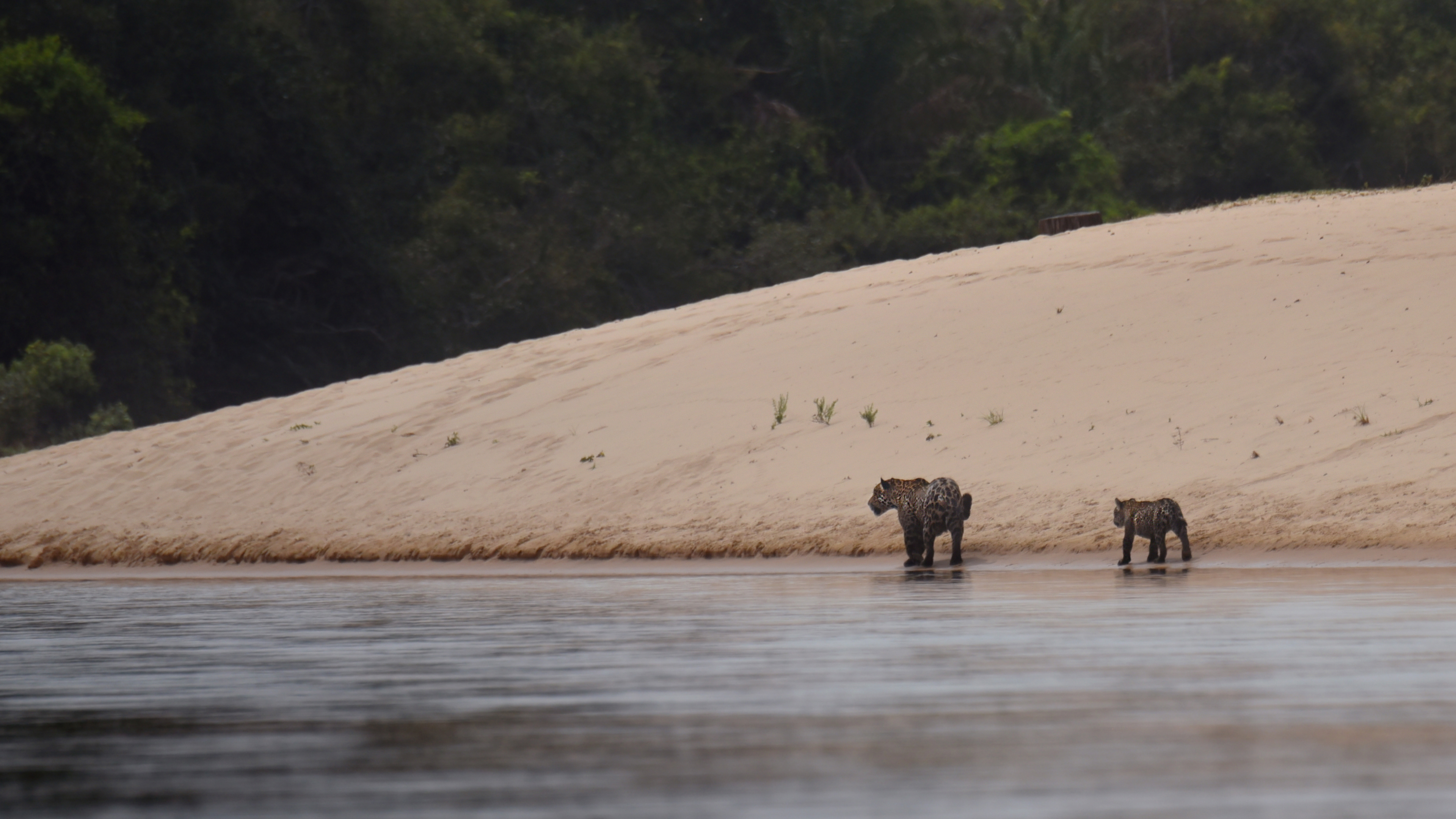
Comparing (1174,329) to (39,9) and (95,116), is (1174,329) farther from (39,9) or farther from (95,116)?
(39,9)

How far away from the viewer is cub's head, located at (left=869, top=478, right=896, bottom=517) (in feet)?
48.8

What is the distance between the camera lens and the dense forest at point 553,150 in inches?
1416

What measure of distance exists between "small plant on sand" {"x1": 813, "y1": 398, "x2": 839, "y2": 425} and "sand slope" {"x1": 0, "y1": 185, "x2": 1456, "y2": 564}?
110mm

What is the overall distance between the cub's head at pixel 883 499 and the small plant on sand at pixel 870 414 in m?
4.03

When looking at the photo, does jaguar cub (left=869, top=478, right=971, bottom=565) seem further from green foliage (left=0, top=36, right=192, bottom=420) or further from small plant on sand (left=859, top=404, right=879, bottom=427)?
green foliage (left=0, top=36, right=192, bottom=420)

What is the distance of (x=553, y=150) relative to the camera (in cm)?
4631

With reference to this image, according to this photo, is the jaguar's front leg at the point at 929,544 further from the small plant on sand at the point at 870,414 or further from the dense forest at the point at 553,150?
the dense forest at the point at 553,150

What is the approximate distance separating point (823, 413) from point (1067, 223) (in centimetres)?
848

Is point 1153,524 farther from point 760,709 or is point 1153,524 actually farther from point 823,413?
point 760,709

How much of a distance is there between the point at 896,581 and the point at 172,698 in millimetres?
6828

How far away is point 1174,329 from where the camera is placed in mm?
19969

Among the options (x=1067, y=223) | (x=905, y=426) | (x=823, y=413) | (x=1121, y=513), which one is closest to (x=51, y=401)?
(x=1067, y=223)

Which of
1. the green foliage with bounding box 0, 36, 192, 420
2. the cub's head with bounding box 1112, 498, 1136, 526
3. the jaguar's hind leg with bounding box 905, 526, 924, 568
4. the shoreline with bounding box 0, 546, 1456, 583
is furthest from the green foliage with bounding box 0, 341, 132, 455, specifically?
the cub's head with bounding box 1112, 498, 1136, 526

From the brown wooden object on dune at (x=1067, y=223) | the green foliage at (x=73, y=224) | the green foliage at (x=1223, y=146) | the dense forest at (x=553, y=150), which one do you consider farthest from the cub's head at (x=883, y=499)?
the green foliage at (x=1223, y=146)
